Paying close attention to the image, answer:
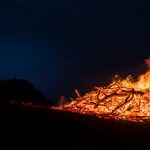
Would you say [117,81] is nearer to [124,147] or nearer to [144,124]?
[144,124]

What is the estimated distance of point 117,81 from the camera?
1244cm

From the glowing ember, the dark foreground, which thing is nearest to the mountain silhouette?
the glowing ember

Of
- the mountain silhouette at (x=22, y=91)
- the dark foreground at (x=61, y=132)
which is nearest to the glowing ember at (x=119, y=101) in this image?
the mountain silhouette at (x=22, y=91)

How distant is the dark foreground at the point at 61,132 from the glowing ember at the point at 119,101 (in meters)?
1.82

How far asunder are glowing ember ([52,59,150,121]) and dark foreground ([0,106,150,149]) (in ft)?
5.97

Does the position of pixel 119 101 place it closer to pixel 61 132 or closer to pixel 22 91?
pixel 22 91

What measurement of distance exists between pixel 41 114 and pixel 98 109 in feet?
10.6

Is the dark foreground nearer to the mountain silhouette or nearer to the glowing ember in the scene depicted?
the glowing ember

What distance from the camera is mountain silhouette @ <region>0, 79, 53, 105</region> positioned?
12.2 m

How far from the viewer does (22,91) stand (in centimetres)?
1308

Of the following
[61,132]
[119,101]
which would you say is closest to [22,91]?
[119,101]

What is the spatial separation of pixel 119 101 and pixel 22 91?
313cm

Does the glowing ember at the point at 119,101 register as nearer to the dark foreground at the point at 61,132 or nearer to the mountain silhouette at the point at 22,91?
the mountain silhouette at the point at 22,91

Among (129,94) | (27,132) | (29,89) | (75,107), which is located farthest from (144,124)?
(29,89)
